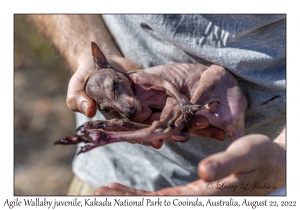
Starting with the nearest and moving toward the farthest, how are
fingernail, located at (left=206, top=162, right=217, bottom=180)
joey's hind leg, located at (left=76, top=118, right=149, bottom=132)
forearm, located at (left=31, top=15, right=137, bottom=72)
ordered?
1. fingernail, located at (left=206, top=162, right=217, bottom=180)
2. joey's hind leg, located at (left=76, top=118, right=149, bottom=132)
3. forearm, located at (left=31, top=15, right=137, bottom=72)

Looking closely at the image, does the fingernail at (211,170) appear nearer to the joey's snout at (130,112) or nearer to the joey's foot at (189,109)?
the joey's foot at (189,109)

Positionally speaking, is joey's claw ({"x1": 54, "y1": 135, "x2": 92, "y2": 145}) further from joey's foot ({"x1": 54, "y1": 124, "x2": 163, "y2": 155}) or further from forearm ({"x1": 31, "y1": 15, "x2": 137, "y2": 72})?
forearm ({"x1": 31, "y1": 15, "x2": 137, "y2": 72})

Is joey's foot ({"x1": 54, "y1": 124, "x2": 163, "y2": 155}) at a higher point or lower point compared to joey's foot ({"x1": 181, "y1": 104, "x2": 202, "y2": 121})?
lower

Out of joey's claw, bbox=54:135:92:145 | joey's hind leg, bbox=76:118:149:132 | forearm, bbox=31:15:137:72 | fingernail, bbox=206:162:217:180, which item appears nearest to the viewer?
fingernail, bbox=206:162:217:180

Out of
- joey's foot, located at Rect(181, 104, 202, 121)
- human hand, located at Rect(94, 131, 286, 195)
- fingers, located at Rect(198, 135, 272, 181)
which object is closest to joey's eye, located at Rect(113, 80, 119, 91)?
joey's foot, located at Rect(181, 104, 202, 121)

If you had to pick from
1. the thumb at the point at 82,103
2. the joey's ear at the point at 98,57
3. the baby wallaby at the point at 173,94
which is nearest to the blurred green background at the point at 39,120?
the joey's ear at the point at 98,57

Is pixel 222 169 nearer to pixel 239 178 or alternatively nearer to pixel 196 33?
pixel 239 178

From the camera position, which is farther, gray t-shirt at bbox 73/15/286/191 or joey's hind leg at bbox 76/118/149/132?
gray t-shirt at bbox 73/15/286/191
